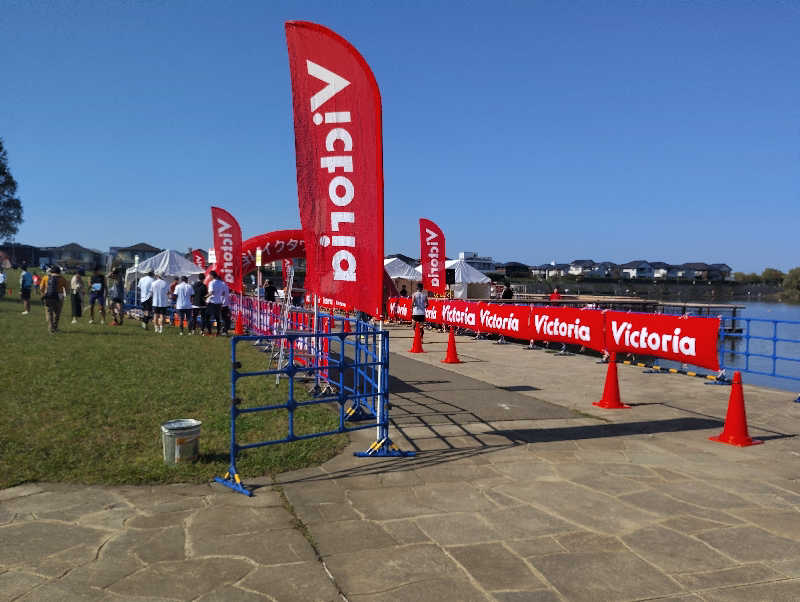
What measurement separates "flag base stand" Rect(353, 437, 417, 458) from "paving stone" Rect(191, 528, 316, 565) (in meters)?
1.92

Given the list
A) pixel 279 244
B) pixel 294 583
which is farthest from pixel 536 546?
pixel 279 244

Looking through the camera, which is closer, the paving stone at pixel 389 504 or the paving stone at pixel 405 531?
the paving stone at pixel 405 531

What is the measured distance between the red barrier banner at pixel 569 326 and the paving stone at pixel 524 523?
967 cm

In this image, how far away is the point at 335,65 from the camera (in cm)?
607

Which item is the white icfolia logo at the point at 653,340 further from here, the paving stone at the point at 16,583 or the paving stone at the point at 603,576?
the paving stone at the point at 16,583

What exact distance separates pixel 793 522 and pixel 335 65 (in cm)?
593

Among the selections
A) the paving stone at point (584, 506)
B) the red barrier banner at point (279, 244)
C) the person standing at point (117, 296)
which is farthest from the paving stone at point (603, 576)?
the red barrier banner at point (279, 244)

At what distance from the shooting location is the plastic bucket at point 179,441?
551cm

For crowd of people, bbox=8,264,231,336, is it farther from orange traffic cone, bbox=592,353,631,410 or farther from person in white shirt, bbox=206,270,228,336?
orange traffic cone, bbox=592,353,631,410

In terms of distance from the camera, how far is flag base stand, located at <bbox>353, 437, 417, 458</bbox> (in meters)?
6.07

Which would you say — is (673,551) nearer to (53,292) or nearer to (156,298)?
(53,292)

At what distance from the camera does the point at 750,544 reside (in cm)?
413

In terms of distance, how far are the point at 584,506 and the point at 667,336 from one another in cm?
806

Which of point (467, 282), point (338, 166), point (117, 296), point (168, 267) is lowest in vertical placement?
point (117, 296)
